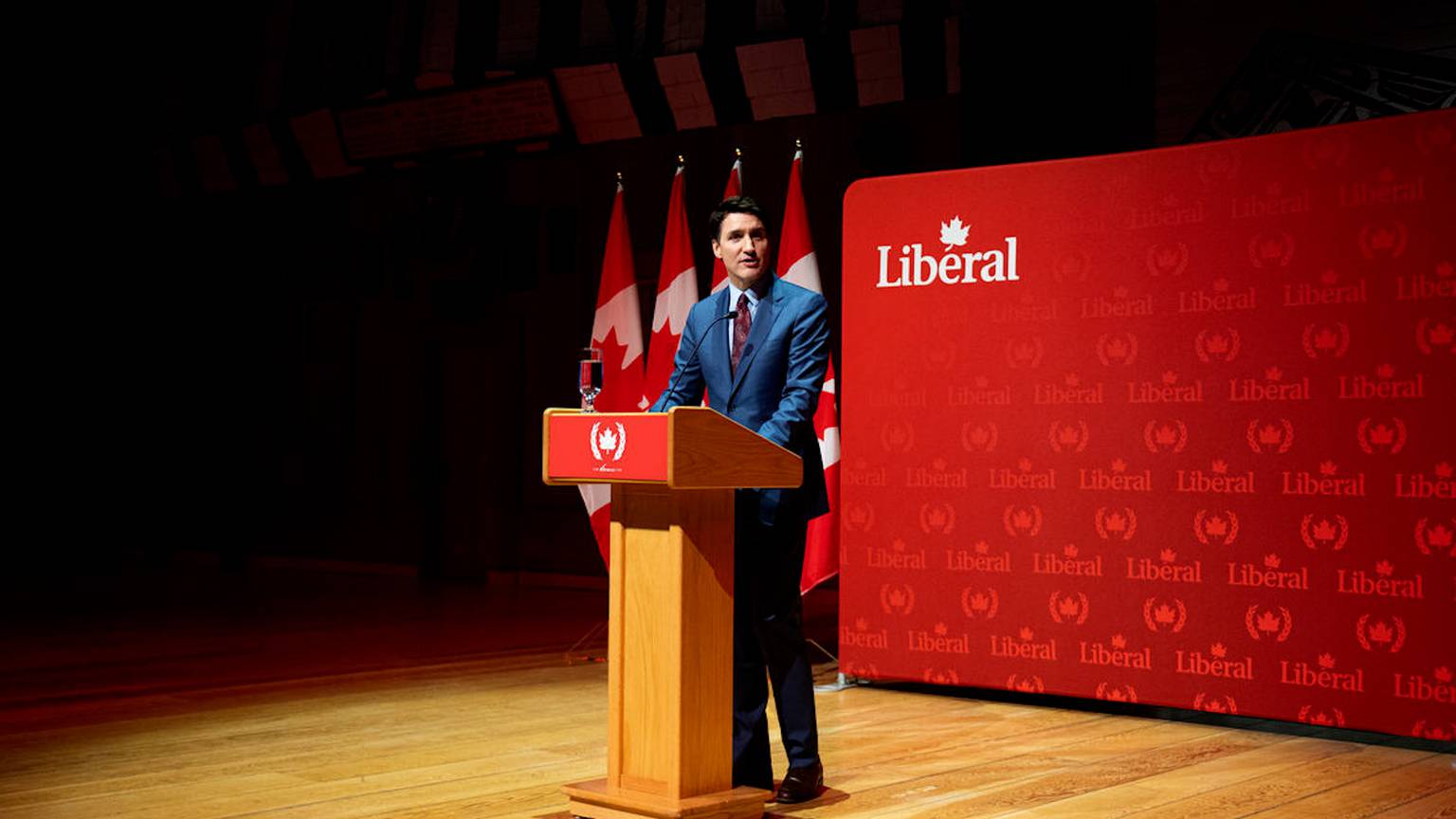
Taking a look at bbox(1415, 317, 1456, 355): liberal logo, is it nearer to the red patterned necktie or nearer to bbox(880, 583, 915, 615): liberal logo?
bbox(880, 583, 915, 615): liberal logo

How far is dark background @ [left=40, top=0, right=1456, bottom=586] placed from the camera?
6.68m

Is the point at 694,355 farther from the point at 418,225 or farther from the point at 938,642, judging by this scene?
the point at 418,225

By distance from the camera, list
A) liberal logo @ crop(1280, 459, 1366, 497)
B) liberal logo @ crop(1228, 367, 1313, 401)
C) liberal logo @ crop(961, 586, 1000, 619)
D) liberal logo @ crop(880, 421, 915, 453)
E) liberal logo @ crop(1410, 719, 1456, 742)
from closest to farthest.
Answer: liberal logo @ crop(1410, 719, 1456, 742), liberal logo @ crop(1280, 459, 1366, 497), liberal logo @ crop(1228, 367, 1313, 401), liberal logo @ crop(961, 586, 1000, 619), liberal logo @ crop(880, 421, 915, 453)

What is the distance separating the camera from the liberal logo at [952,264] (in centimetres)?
512

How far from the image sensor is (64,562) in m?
11.9

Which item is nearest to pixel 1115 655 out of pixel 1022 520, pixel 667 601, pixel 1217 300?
pixel 1022 520

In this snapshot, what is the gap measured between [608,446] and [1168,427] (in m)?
2.34

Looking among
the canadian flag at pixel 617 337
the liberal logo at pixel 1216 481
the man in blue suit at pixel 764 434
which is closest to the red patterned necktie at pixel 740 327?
the man in blue suit at pixel 764 434

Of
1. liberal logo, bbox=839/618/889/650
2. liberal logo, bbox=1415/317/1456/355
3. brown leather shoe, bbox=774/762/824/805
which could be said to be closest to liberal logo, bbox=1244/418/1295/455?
liberal logo, bbox=1415/317/1456/355

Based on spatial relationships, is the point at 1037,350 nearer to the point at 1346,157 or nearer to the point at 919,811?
the point at 1346,157

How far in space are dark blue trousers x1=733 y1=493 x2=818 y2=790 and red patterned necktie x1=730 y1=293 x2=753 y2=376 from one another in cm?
35

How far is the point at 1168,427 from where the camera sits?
4.80m

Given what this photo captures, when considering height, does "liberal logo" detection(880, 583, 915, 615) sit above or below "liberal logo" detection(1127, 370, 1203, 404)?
below

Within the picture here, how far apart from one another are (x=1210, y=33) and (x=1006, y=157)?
1448 millimetres
